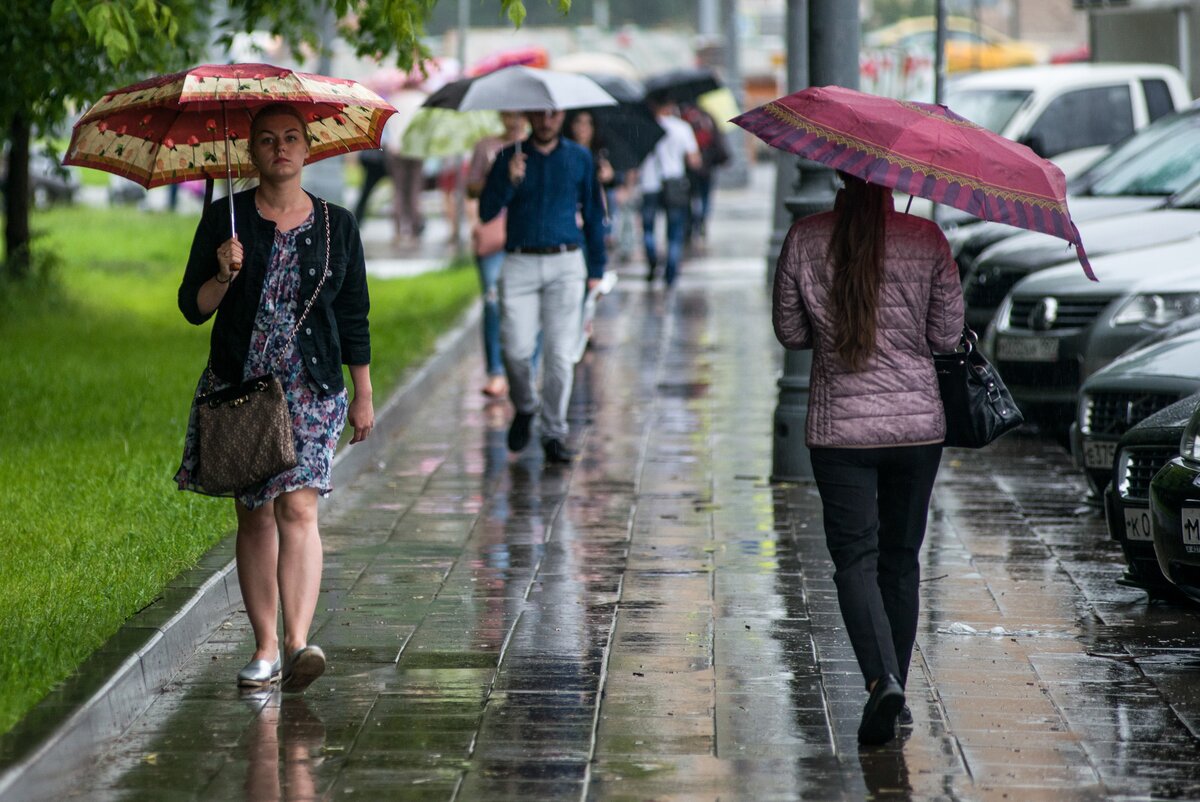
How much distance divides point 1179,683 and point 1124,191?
316 inches

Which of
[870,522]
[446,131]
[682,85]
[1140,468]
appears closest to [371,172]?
[682,85]

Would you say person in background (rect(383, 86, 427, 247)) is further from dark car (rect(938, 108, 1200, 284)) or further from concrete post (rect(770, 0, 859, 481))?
concrete post (rect(770, 0, 859, 481))

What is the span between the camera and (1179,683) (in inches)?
253

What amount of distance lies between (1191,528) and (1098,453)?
244 cm

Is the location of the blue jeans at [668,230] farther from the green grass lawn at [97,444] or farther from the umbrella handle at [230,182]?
the umbrella handle at [230,182]

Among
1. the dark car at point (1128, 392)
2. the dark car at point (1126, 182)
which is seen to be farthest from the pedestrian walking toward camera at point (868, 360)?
the dark car at point (1126, 182)

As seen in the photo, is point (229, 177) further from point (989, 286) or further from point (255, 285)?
point (989, 286)

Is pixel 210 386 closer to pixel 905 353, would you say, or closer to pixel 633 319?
pixel 905 353

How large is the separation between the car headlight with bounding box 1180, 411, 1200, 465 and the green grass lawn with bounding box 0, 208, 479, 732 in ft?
11.7

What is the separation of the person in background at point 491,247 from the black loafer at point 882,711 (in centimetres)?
703

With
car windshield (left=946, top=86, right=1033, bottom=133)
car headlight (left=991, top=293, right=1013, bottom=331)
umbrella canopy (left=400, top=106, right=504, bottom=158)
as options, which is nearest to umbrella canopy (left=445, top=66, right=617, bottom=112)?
car headlight (left=991, top=293, right=1013, bottom=331)

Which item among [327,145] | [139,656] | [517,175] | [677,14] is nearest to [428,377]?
[517,175]

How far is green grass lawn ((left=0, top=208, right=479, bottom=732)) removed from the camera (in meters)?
6.64

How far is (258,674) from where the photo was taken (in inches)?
248
